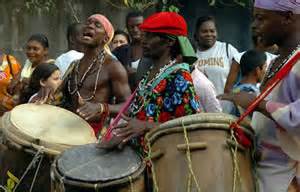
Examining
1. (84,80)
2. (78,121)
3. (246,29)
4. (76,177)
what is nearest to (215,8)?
(246,29)

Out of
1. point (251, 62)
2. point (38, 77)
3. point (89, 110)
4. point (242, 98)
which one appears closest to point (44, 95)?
point (38, 77)

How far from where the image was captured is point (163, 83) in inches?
183

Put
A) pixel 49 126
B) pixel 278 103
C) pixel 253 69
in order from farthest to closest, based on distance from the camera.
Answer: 1. pixel 253 69
2. pixel 49 126
3. pixel 278 103

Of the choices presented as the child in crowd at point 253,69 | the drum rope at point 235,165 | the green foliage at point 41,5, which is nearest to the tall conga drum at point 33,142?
the drum rope at point 235,165

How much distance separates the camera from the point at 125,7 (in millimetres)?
11234

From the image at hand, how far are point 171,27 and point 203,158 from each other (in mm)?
1115

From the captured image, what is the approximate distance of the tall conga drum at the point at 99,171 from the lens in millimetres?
4137

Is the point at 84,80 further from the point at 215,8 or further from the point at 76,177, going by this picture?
the point at 215,8

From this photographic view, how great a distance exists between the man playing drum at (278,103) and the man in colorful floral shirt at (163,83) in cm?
56

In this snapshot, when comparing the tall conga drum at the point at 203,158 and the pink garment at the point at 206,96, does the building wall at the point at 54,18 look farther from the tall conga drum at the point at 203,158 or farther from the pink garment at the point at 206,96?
the tall conga drum at the point at 203,158

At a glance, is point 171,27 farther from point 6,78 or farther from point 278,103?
point 6,78

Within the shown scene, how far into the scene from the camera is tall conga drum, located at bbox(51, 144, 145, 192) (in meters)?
4.14

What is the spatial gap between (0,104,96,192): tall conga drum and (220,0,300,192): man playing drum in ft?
4.81

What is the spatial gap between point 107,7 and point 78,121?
6063mm
